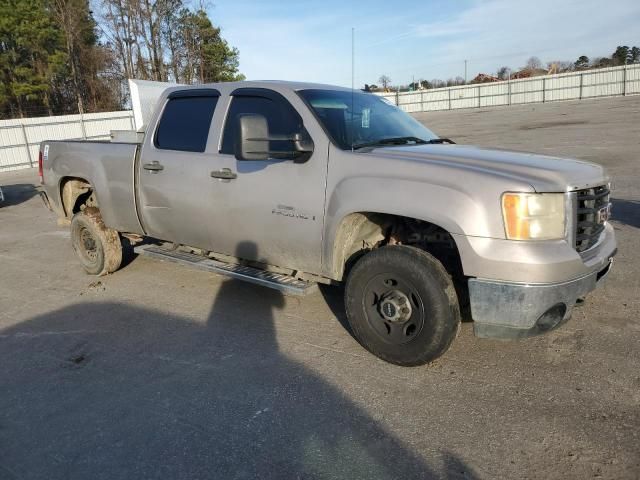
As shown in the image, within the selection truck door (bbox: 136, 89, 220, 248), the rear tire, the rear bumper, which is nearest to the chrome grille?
the rear bumper

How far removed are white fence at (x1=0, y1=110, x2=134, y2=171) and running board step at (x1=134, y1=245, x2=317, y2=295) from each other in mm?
22355

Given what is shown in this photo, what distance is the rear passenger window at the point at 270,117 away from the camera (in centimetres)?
392

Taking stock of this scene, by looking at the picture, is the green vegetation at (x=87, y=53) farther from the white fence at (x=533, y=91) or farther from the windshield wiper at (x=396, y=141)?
the windshield wiper at (x=396, y=141)

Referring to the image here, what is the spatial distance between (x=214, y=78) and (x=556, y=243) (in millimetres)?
43033

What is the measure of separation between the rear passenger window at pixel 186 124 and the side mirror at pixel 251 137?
980 millimetres

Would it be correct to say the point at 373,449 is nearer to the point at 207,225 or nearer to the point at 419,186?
the point at 419,186

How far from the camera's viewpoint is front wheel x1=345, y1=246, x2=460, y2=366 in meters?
3.24

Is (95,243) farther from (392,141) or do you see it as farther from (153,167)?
(392,141)

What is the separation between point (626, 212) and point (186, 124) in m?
6.30

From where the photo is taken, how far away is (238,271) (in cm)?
438

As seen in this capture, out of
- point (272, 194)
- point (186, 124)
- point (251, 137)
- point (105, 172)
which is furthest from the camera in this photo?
point (105, 172)

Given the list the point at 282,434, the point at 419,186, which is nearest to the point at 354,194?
the point at 419,186

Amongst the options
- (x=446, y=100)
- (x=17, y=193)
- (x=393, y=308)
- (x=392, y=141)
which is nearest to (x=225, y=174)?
(x=392, y=141)

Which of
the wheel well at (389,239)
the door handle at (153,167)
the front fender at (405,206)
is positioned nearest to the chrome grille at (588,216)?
the front fender at (405,206)
